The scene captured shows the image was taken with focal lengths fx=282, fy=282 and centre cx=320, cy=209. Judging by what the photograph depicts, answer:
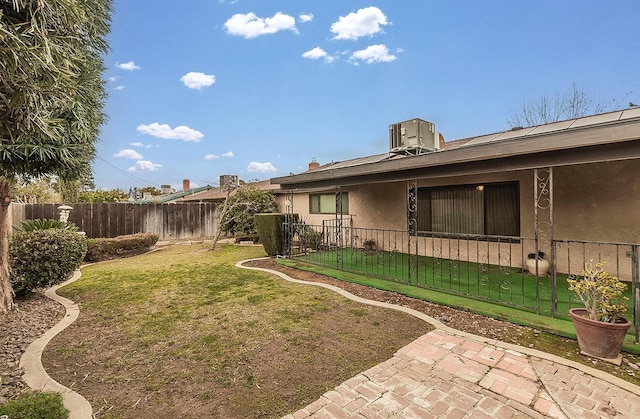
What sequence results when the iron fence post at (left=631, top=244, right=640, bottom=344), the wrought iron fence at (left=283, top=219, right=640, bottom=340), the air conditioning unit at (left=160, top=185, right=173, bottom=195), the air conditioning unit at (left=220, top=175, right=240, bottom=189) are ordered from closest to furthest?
the iron fence post at (left=631, top=244, right=640, bottom=344), the wrought iron fence at (left=283, top=219, right=640, bottom=340), the air conditioning unit at (left=220, top=175, right=240, bottom=189), the air conditioning unit at (left=160, top=185, right=173, bottom=195)

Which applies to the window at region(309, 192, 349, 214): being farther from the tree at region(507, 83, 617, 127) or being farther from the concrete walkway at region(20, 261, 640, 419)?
the tree at region(507, 83, 617, 127)

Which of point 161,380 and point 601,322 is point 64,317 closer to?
point 161,380

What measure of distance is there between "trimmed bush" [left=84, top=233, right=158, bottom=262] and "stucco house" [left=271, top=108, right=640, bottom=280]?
6098mm

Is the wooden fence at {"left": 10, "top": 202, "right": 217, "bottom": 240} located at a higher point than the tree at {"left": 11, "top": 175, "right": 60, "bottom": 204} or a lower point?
lower

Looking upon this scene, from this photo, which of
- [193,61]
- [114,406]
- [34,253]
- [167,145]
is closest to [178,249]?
[34,253]

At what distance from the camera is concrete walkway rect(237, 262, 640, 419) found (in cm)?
223

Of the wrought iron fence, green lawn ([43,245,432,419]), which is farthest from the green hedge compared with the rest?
green lawn ([43,245,432,419])

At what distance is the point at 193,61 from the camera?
12.6 metres

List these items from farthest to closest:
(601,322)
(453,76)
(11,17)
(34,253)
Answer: (453,76) < (34,253) < (601,322) < (11,17)

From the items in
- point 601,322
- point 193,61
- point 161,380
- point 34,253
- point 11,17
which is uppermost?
point 193,61

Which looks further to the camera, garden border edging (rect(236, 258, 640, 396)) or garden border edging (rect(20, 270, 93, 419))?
garden border edging (rect(236, 258, 640, 396))

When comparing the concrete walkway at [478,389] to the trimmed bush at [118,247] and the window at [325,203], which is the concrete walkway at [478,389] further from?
the trimmed bush at [118,247]

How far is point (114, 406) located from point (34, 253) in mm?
4409

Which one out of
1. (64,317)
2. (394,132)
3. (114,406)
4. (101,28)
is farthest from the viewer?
(394,132)
